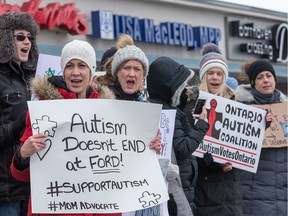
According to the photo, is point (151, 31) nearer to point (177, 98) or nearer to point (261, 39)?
point (261, 39)

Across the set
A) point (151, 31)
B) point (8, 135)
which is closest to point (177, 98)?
point (8, 135)

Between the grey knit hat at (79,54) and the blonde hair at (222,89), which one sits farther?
the blonde hair at (222,89)

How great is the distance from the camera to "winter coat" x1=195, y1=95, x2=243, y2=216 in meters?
5.93

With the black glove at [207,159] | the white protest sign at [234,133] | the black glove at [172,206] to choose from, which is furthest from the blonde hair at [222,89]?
the black glove at [172,206]

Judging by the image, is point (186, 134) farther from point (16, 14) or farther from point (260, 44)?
point (260, 44)

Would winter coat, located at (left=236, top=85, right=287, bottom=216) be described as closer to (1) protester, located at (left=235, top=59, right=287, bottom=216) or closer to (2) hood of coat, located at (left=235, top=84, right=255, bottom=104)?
(1) protester, located at (left=235, top=59, right=287, bottom=216)

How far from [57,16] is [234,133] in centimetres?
1007

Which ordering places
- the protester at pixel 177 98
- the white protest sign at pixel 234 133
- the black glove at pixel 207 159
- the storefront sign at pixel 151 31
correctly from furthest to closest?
the storefront sign at pixel 151 31
the white protest sign at pixel 234 133
the black glove at pixel 207 159
the protester at pixel 177 98

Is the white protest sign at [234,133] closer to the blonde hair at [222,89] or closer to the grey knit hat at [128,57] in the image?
the blonde hair at [222,89]

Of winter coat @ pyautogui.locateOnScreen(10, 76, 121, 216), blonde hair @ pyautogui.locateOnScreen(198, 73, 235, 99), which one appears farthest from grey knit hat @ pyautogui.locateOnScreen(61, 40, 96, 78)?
blonde hair @ pyautogui.locateOnScreen(198, 73, 235, 99)

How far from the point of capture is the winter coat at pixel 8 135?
14.6ft

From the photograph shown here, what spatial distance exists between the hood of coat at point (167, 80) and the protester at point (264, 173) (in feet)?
5.18

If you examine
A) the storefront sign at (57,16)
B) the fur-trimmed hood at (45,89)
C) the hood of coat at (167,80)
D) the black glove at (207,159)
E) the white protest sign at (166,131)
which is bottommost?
the black glove at (207,159)

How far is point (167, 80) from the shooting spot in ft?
17.0
